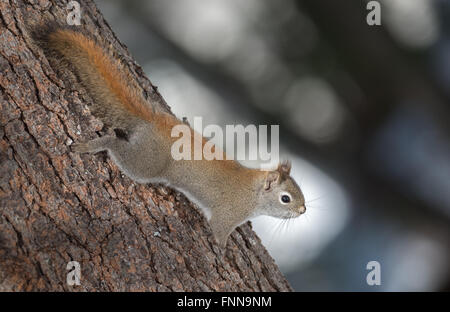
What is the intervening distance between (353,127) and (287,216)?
5.56ft

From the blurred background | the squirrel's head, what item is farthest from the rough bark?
→ the blurred background

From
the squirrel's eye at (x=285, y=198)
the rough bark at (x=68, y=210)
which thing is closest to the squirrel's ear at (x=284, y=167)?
the squirrel's eye at (x=285, y=198)

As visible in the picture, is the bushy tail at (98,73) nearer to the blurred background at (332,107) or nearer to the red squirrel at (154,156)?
the red squirrel at (154,156)

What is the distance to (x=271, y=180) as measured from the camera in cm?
223

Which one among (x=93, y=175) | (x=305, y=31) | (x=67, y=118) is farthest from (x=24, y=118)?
(x=305, y=31)

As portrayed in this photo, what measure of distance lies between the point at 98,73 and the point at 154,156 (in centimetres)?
37

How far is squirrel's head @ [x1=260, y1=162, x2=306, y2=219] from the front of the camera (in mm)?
2232

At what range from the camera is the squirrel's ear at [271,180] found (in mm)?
2225

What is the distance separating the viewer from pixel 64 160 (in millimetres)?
1625

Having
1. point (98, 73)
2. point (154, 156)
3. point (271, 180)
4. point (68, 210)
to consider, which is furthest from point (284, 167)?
point (68, 210)

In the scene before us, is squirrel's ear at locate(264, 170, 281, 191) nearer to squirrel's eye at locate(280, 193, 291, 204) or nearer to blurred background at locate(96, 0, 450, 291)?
squirrel's eye at locate(280, 193, 291, 204)

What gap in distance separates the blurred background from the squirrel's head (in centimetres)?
106
